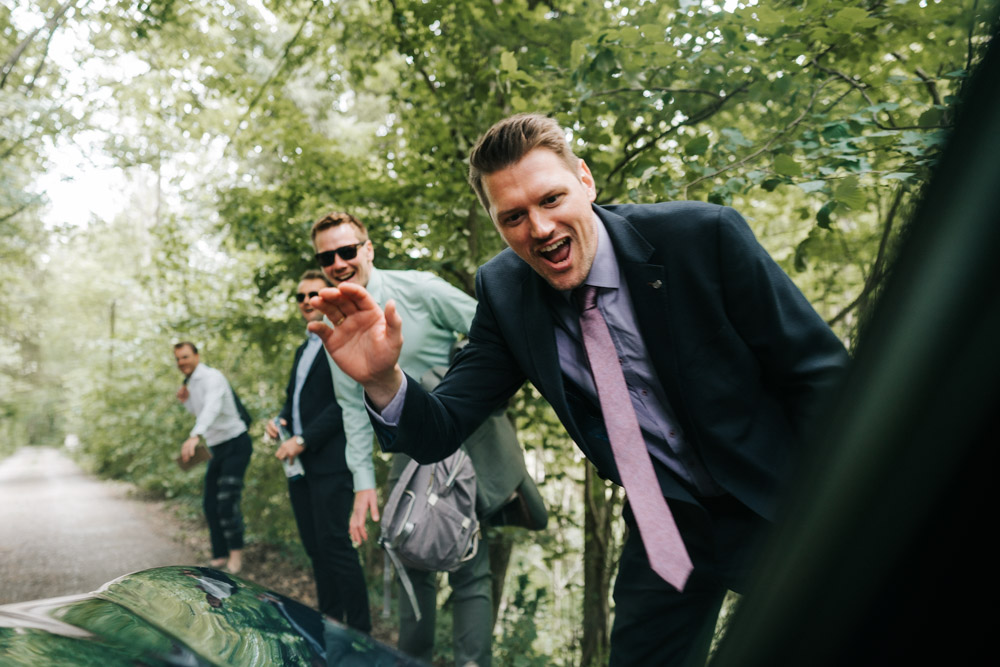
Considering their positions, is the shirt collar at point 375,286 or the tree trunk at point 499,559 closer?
the shirt collar at point 375,286

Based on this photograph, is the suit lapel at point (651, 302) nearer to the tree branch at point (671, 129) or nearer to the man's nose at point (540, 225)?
the man's nose at point (540, 225)

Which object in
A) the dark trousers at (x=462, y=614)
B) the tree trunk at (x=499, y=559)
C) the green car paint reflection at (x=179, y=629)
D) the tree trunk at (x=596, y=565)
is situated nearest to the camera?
the green car paint reflection at (x=179, y=629)

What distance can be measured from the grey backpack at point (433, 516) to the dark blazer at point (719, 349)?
3.69 ft

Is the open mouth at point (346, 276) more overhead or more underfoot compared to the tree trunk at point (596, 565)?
more overhead

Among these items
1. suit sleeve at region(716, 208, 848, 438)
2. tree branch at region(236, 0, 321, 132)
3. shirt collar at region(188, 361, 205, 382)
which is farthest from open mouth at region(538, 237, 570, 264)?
shirt collar at region(188, 361, 205, 382)

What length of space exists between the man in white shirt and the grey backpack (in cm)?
392

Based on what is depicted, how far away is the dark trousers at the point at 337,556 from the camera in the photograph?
4.05 meters

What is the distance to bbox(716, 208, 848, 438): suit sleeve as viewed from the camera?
1.63m

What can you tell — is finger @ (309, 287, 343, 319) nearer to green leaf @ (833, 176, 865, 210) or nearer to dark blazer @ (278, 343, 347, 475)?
green leaf @ (833, 176, 865, 210)

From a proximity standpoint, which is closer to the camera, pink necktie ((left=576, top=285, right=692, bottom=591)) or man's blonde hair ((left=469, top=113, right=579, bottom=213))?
pink necktie ((left=576, top=285, right=692, bottom=591))

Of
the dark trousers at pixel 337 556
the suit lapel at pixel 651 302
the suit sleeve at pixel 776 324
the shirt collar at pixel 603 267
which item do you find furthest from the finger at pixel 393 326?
the dark trousers at pixel 337 556

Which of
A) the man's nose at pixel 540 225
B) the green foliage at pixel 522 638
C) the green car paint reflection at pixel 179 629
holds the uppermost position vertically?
the man's nose at pixel 540 225

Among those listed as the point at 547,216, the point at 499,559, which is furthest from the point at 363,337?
the point at 499,559

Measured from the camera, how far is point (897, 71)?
3686 millimetres
